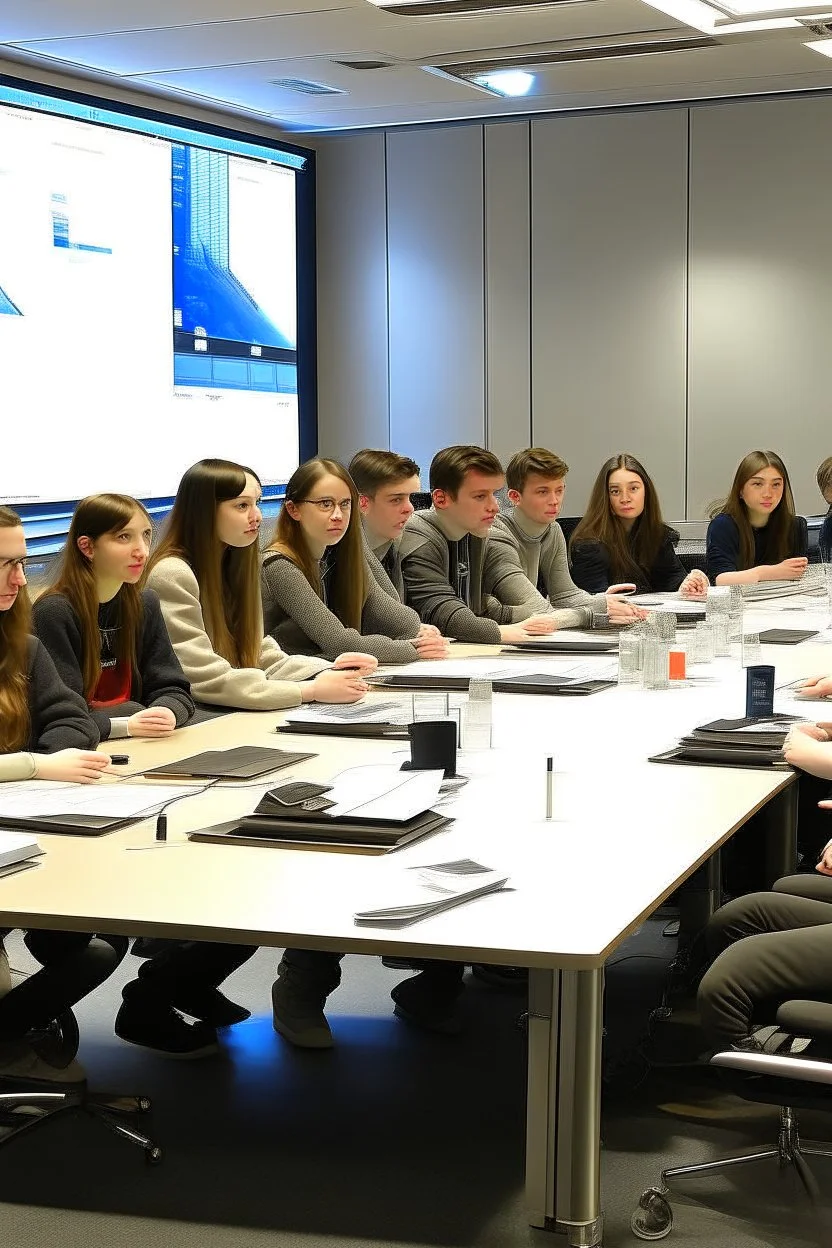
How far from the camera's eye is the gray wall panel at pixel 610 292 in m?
7.60

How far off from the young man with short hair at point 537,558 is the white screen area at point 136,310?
194 centimetres

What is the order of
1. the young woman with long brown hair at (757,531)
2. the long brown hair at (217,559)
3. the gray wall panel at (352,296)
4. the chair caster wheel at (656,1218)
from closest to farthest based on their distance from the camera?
the chair caster wheel at (656,1218) → the long brown hair at (217,559) → the young woman with long brown hair at (757,531) → the gray wall panel at (352,296)

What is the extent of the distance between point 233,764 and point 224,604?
41.2 inches

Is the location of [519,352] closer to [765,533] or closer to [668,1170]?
[765,533]

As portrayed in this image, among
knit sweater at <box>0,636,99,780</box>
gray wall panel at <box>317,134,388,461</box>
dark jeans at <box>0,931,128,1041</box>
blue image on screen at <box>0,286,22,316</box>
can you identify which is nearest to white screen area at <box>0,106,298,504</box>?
blue image on screen at <box>0,286,22,316</box>

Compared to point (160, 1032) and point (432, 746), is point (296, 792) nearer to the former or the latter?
point (432, 746)

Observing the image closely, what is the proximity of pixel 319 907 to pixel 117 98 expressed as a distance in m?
5.49

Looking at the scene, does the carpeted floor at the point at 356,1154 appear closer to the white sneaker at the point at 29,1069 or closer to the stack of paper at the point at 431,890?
the white sneaker at the point at 29,1069

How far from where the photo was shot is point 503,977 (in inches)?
140

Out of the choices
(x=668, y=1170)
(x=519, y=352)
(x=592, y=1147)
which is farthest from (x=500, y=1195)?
(x=519, y=352)

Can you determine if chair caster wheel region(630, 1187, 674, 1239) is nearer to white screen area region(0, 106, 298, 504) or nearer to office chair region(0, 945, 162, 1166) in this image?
office chair region(0, 945, 162, 1166)

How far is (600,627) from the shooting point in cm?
520

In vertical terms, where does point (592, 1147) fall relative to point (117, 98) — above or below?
below

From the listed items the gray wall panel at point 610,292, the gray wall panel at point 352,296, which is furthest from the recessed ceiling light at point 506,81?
the gray wall panel at point 352,296
